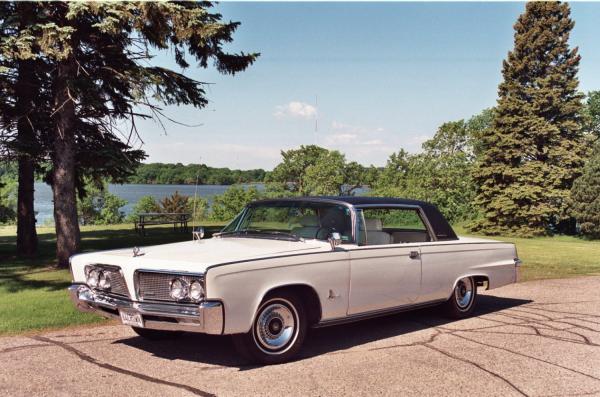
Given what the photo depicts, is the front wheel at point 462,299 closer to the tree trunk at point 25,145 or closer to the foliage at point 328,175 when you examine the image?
the tree trunk at point 25,145

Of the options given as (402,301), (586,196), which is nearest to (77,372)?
(402,301)

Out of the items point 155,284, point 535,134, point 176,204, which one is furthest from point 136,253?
point 176,204

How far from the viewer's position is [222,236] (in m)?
6.70

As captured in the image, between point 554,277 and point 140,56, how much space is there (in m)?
10.2

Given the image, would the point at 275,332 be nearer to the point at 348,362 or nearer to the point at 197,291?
the point at 348,362

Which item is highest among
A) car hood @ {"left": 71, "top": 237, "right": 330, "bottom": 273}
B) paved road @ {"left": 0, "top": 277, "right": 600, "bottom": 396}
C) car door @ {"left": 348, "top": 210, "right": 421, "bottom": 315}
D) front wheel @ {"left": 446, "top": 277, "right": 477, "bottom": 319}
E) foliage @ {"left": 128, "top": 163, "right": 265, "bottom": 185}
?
foliage @ {"left": 128, "top": 163, "right": 265, "bottom": 185}

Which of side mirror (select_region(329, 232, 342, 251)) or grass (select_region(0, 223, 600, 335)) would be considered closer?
side mirror (select_region(329, 232, 342, 251))

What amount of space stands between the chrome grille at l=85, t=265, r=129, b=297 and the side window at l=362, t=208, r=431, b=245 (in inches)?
104

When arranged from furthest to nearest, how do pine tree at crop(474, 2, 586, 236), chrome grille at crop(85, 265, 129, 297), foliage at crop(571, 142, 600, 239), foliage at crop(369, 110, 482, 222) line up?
foliage at crop(369, 110, 482, 222)
pine tree at crop(474, 2, 586, 236)
foliage at crop(571, 142, 600, 239)
chrome grille at crop(85, 265, 129, 297)

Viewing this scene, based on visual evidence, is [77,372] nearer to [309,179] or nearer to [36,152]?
[36,152]

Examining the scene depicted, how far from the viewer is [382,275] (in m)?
6.12

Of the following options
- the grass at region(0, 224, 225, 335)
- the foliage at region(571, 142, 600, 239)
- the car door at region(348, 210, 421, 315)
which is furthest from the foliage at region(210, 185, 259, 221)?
the car door at region(348, 210, 421, 315)

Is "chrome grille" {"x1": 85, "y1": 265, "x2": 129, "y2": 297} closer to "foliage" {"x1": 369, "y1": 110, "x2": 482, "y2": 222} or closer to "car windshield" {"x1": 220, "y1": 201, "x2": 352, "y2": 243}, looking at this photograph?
"car windshield" {"x1": 220, "y1": 201, "x2": 352, "y2": 243}

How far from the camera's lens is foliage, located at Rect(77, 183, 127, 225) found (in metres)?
69.6
